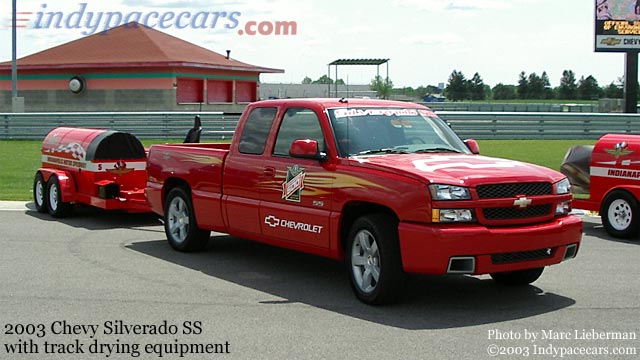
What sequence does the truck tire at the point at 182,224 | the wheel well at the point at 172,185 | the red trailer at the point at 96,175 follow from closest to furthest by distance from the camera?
the truck tire at the point at 182,224
the wheel well at the point at 172,185
the red trailer at the point at 96,175

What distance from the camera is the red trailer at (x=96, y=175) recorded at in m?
12.3

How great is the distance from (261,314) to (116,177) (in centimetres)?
613

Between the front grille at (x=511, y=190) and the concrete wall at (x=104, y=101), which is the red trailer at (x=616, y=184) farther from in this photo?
the concrete wall at (x=104, y=101)

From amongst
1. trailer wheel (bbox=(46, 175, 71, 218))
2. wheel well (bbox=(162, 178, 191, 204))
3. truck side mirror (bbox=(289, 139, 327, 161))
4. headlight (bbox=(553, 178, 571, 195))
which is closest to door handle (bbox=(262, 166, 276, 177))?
truck side mirror (bbox=(289, 139, 327, 161))

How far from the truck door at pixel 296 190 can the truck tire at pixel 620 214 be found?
487 cm

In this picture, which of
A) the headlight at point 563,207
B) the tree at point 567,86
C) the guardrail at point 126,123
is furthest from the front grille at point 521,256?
the tree at point 567,86

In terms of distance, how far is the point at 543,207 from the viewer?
743 centimetres

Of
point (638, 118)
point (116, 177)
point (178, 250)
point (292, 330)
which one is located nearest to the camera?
point (292, 330)

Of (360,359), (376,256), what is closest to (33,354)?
(360,359)

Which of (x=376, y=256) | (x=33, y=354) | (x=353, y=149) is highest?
(x=353, y=149)

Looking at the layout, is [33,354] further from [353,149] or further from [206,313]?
[353,149]

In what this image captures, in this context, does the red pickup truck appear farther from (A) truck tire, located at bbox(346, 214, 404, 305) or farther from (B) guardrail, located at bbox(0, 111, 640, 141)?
(B) guardrail, located at bbox(0, 111, 640, 141)

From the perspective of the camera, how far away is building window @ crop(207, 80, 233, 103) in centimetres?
5262

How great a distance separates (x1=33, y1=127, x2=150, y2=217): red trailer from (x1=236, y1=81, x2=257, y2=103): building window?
41852mm
